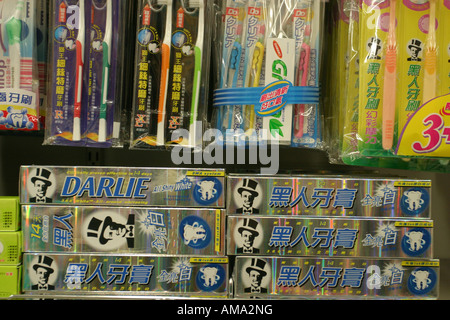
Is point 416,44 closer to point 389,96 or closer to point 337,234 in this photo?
point 389,96

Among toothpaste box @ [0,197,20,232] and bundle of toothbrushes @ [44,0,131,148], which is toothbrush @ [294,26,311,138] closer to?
bundle of toothbrushes @ [44,0,131,148]

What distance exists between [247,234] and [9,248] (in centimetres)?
42

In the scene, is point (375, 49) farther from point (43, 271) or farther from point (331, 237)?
point (43, 271)

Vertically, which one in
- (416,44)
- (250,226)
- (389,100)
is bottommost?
(250,226)

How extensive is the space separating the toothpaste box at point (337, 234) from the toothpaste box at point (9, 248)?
372mm

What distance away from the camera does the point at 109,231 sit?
0.80m

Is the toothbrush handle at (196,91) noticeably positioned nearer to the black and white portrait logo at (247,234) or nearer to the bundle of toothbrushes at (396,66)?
the black and white portrait logo at (247,234)

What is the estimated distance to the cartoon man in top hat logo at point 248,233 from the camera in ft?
2.63

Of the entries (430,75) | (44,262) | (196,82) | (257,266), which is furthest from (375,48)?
(44,262)

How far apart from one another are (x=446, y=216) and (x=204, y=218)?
63cm

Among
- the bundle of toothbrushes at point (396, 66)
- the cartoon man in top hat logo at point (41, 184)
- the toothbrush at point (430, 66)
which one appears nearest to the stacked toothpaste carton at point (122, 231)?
the cartoon man in top hat logo at point (41, 184)

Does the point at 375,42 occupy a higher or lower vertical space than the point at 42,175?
higher

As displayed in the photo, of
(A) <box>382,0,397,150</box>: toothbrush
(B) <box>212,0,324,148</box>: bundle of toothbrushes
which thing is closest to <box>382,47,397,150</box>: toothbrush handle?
(A) <box>382,0,397,150</box>: toothbrush

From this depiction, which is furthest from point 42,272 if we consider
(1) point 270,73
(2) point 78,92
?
(1) point 270,73
